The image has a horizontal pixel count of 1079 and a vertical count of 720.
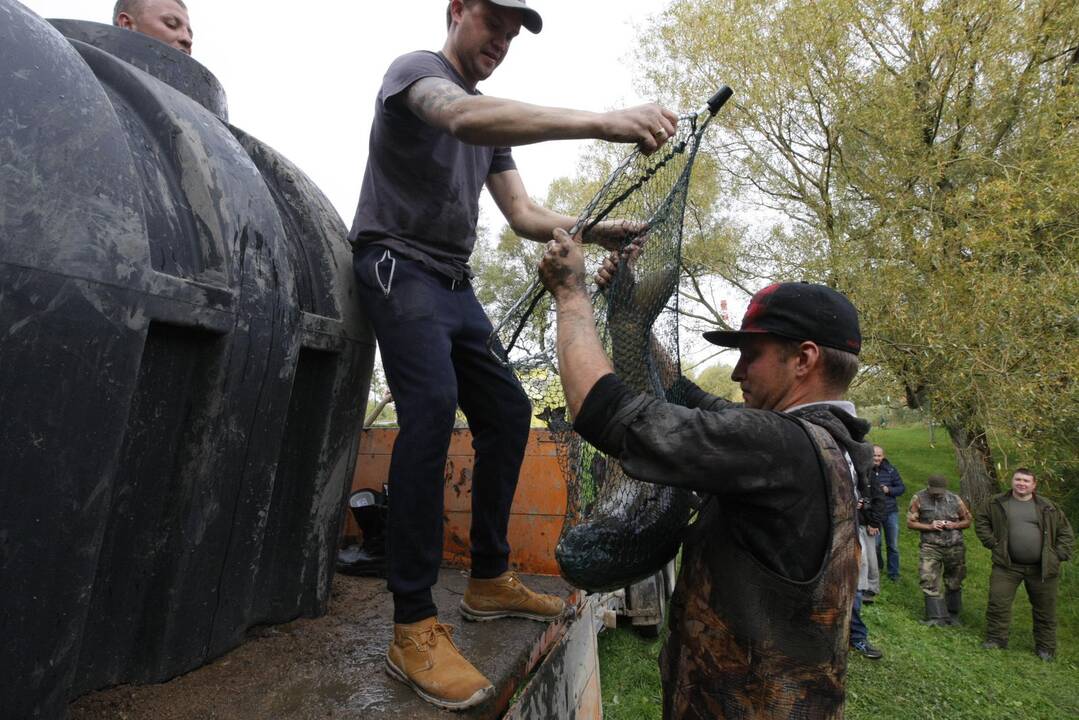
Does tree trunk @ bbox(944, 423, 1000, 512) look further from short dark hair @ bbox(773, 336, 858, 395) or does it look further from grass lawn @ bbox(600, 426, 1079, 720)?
short dark hair @ bbox(773, 336, 858, 395)

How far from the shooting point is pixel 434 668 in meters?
1.91

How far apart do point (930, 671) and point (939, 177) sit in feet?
24.8

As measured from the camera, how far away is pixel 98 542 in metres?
1.50

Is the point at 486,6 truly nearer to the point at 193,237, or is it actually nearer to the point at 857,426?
the point at 193,237

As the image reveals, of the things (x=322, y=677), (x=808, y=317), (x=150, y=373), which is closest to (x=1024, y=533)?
(x=808, y=317)

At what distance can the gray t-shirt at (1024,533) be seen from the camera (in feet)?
28.6

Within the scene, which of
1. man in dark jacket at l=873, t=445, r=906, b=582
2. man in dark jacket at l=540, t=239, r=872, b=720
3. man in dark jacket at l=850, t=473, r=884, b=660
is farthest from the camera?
man in dark jacket at l=873, t=445, r=906, b=582

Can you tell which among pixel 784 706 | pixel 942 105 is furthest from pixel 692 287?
pixel 784 706

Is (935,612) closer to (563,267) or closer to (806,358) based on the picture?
(806,358)

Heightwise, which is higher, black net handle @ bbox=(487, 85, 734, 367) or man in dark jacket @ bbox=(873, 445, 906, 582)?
black net handle @ bbox=(487, 85, 734, 367)

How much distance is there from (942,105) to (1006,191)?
8.71ft

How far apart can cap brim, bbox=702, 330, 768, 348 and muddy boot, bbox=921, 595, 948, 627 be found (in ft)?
30.3

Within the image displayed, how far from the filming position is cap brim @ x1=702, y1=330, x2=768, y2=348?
2.13 metres

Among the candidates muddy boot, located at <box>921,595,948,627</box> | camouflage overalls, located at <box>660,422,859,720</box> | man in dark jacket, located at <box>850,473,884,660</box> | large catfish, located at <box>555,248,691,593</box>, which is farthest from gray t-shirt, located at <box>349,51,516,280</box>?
muddy boot, located at <box>921,595,948,627</box>
